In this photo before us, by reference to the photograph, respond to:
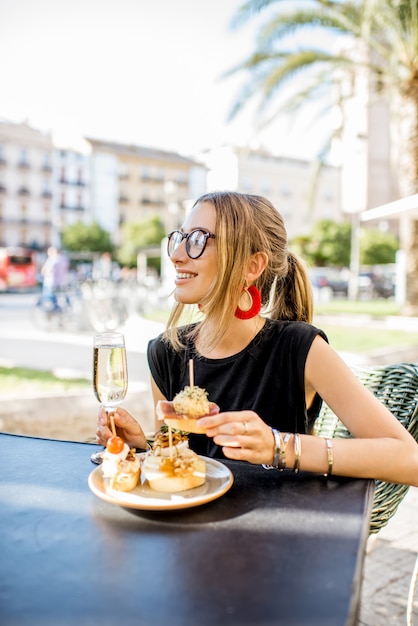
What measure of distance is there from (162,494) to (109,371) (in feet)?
1.57

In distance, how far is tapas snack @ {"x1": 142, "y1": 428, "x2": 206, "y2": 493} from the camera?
1197 mm

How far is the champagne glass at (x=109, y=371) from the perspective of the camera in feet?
5.13

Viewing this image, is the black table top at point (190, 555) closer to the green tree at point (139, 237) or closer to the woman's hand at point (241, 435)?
the woman's hand at point (241, 435)

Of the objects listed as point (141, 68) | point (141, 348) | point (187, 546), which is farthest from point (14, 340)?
point (141, 68)

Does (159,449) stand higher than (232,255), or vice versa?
(232,255)

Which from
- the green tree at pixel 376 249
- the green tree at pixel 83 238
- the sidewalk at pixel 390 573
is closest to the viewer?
the sidewalk at pixel 390 573

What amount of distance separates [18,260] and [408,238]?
89.9ft

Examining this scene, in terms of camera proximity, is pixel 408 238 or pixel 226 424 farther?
pixel 408 238

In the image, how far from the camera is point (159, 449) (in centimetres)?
128

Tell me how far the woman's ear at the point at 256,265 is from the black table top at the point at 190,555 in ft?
2.13

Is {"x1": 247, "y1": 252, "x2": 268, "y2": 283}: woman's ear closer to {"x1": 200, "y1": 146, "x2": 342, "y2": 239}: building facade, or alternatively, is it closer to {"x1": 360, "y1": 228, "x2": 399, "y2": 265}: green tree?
{"x1": 360, "y1": 228, "x2": 399, "y2": 265}: green tree

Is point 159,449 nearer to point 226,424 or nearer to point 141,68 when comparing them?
point 226,424

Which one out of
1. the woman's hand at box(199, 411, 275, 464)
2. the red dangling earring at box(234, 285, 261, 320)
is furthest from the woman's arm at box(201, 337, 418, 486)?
the red dangling earring at box(234, 285, 261, 320)

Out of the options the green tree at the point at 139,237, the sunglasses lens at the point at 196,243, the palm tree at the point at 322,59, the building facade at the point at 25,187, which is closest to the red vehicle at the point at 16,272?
the green tree at the point at 139,237
